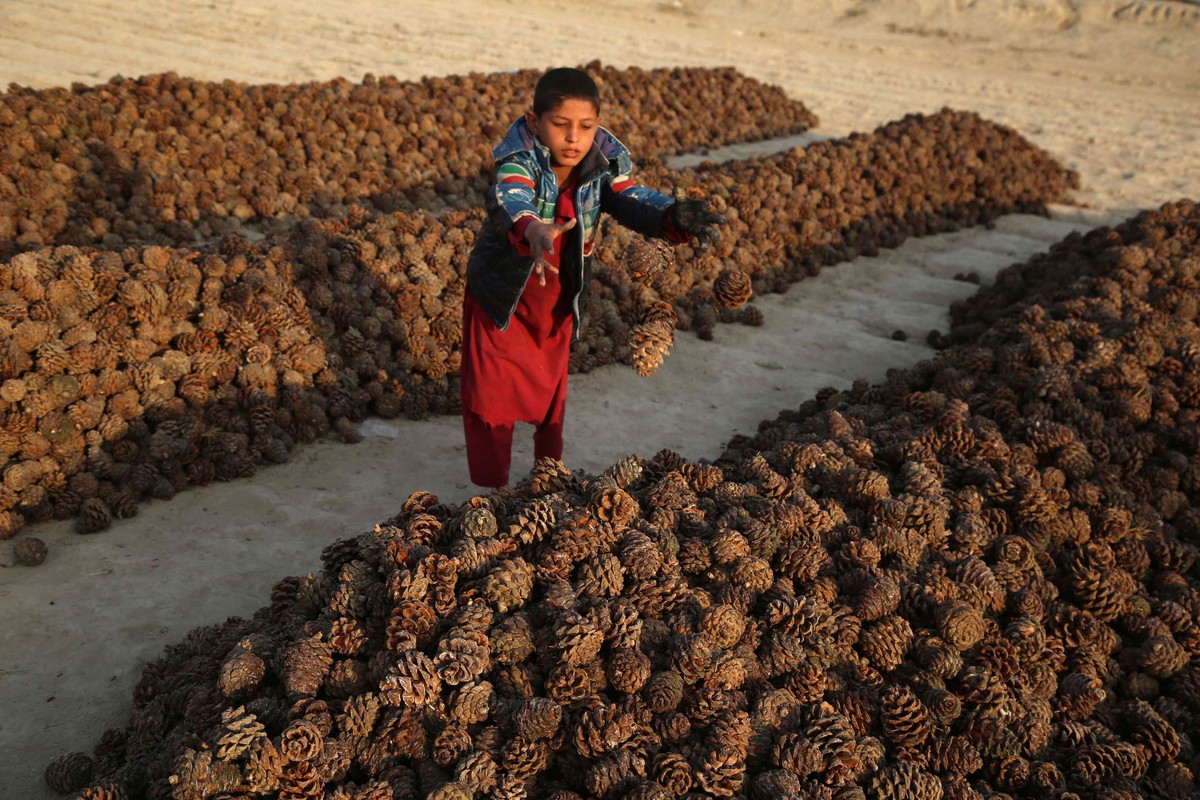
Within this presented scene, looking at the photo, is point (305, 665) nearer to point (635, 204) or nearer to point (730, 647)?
point (730, 647)

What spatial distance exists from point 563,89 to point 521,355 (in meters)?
1.21

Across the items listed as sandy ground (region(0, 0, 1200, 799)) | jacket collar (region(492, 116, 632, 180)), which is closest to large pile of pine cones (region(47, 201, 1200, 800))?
sandy ground (region(0, 0, 1200, 799))

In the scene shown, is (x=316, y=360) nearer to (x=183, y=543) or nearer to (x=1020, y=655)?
(x=183, y=543)

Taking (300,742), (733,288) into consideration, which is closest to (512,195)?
(733,288)

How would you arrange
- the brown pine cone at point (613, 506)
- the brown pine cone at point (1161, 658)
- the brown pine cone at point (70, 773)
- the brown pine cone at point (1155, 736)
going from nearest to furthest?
the brown pine cone at point (70, 773) < the brown pine cone at point (1155, 736) < the brown pine cone at point (613, 506) < the brown pine cone at point (1161, 658)

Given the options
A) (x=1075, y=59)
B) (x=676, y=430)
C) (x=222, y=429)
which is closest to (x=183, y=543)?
(x=222, y=429)

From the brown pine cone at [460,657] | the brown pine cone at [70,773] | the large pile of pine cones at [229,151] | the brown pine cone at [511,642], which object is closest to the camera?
the brown pine cone at [460,657]

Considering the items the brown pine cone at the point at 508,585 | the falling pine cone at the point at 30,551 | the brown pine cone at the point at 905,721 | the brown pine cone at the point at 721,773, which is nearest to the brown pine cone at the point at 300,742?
the brown pine cone at the point at 508,585

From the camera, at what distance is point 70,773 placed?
9.41 ft

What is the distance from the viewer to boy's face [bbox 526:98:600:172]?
351 centimetres

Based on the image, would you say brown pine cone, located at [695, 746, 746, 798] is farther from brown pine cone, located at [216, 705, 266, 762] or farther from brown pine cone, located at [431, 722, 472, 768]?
brown pine cone, located at [216, 705, 266, 762]

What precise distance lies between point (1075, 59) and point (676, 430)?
782 inches

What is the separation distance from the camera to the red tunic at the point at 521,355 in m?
4.05

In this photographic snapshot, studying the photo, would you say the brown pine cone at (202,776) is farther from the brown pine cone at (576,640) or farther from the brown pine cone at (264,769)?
the brown pine cone at (576,640)
